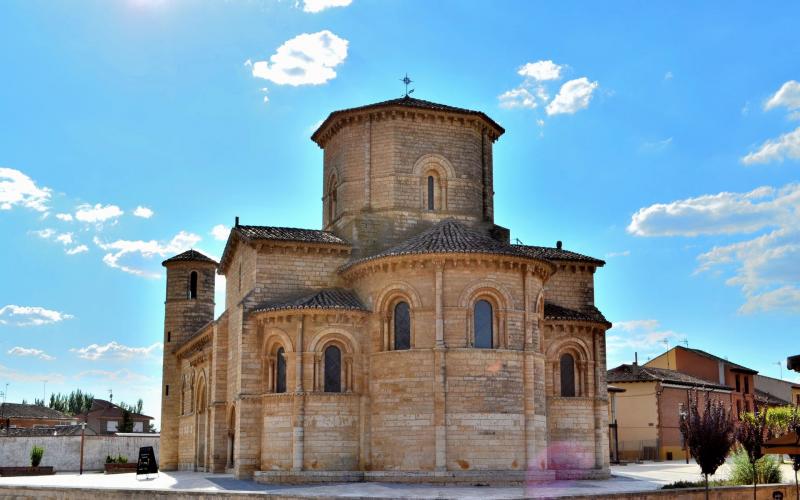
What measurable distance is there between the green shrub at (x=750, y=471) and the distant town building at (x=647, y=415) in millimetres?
21180

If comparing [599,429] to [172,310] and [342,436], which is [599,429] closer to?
[342,436]

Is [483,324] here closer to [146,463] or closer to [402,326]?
[402,326]

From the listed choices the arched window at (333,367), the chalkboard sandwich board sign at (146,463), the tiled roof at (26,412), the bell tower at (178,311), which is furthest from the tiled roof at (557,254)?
the tiled roof at (26,412)

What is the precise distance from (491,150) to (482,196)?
228 centimetres

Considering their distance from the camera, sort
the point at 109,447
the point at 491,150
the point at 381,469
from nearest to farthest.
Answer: the point at 381,469 → the point at 491,150 → the point at 109,447

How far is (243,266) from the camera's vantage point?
29.9 m

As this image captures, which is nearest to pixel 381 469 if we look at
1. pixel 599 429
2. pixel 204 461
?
pixel 599 429

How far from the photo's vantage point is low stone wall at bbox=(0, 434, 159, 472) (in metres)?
45.8

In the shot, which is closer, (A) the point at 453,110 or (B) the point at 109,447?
(A) the point at 453,110

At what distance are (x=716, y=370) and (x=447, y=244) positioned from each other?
3726 cm

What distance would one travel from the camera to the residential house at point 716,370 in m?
56.4

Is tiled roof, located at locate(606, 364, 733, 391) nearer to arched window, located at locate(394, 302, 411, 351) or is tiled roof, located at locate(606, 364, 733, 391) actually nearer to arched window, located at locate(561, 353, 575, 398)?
arched window, located at locate(561, 353, 575, 398)

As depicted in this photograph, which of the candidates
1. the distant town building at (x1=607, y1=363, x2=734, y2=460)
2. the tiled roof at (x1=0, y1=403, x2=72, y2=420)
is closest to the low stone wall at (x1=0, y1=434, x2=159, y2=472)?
the distant town building at (x1=607, y1=363, x2=734, y2=460)

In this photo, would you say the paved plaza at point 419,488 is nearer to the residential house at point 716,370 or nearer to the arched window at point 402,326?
the arched window at point 402,326
